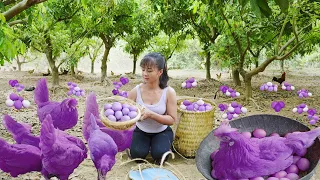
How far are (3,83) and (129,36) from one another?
12.0ft

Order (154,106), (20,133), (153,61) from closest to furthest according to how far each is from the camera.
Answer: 1. (20,133)
2. (153,61)
3. (154,106)

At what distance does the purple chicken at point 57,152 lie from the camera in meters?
1.30

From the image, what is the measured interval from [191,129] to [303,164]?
1.85 meters

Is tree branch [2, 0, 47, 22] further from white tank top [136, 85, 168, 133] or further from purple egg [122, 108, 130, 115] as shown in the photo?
white tank top [136, 85, 168, 133]

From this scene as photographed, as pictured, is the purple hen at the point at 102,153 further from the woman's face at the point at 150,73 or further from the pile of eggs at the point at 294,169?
the woman's face at the point at 150,73

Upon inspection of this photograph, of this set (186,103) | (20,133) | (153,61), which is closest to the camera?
(20,133)

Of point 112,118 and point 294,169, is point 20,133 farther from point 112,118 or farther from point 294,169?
point 294,169

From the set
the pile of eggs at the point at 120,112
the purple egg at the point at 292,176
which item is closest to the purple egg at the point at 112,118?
the pile of eggs at the point at 120,112

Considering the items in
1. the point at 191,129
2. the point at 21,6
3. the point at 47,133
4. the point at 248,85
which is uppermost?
the point at 21,6

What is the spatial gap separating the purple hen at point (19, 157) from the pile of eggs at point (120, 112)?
62 cm

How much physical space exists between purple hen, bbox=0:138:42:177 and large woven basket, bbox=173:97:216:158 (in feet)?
7.64

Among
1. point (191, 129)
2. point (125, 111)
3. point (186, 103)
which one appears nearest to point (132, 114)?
point (125, 111)

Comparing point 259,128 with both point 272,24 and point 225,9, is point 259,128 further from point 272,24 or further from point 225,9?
point 272,24

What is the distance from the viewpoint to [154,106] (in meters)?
3.25
